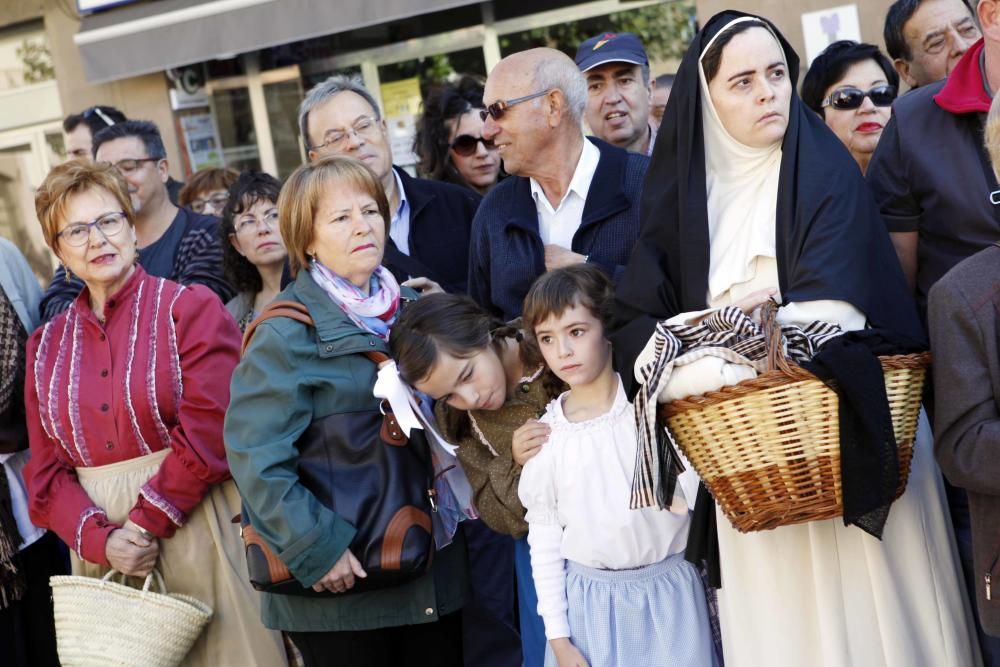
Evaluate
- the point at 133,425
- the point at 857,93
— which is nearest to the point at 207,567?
the point at 133,425

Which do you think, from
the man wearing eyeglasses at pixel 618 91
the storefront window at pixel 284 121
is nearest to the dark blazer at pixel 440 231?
the man wearing eyeglasses at pixel 618 91

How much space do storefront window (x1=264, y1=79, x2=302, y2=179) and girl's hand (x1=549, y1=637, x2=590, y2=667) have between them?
6.98 metres

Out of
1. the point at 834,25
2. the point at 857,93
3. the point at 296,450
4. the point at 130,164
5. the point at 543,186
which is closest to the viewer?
the point at 296,450

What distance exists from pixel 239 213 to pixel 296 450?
1.73 m

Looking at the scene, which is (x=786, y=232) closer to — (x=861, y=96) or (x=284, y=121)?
(x=861, y=96)

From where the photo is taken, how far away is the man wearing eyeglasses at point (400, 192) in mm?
4648

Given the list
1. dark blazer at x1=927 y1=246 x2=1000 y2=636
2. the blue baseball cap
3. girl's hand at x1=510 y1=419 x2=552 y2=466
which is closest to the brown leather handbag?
girl's hand at x1=510 y1=419 x2=552 y2=466

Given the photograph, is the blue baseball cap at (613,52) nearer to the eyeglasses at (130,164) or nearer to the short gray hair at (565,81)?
the short gray hair at (565,81)

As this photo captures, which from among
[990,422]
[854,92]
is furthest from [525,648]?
[854,92]

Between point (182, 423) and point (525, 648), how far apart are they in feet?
4.54

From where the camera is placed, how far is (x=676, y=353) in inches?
112

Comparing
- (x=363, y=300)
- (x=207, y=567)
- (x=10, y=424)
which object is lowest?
(x=207, y=567)

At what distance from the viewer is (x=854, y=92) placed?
4.44 metres

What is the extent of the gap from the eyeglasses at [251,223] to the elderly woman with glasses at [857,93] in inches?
86.4
